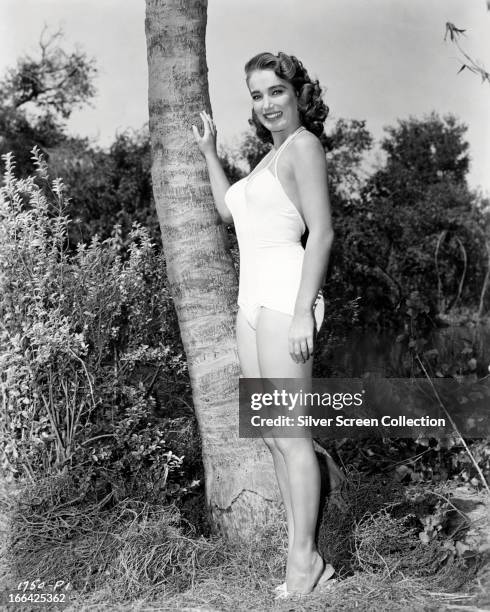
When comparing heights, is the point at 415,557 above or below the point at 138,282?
below

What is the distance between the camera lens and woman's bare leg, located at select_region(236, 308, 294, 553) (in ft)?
9.90

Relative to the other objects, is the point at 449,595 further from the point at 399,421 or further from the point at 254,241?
the point at 399,421

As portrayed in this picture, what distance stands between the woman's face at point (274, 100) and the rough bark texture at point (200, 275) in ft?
2.06

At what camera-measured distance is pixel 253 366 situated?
3039 millimetres

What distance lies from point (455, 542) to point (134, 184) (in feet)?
40.0

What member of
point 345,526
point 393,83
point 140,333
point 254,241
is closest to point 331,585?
point 345,526

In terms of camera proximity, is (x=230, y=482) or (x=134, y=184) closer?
(x=230, y=482)

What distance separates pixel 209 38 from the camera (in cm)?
1243

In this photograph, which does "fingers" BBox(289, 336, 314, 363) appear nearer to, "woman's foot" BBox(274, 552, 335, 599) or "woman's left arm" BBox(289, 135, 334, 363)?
"woman's left arm" BBox(289, 135, 334, 363)

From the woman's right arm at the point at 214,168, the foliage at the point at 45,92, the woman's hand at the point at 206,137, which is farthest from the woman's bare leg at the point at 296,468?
the foliage at the point at 45,92

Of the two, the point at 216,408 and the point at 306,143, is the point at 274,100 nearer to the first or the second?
the point at 306,143

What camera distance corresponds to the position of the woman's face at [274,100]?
300 centimetres

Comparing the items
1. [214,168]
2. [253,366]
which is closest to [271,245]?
[253,366]

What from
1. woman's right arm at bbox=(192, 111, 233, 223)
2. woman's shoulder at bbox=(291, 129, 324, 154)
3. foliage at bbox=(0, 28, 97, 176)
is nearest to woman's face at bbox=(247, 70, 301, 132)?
woman's shoulder at bbox=(291, 129, 324, 154)
